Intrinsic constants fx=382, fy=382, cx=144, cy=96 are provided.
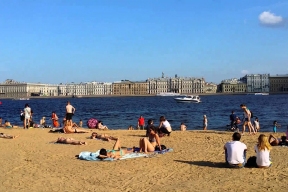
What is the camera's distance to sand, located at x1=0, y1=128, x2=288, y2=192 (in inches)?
326

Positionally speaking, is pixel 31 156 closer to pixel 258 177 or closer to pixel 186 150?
pixel 186 150

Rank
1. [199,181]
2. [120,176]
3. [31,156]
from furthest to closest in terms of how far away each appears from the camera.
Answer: [31,156] → [120,176] → [199,181]

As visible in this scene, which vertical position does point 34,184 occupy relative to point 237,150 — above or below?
below

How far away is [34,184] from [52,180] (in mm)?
492

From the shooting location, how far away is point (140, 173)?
952cm

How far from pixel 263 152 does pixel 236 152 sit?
0.65 m

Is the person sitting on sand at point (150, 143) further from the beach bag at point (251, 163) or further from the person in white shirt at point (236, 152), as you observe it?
the beach bag at point (251, 163)

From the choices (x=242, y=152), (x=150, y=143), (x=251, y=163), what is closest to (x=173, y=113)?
(x=150, y=143)

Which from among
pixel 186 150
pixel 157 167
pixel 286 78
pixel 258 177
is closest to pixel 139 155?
pixel 157 167

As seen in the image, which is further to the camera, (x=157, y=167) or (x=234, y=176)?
(x=157, y=167)

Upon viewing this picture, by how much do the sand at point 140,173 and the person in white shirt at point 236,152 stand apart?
7.2 inches

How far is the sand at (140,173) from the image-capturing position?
827 centimetres

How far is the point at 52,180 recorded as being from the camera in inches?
356

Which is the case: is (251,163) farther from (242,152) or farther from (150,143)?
(150,143)
